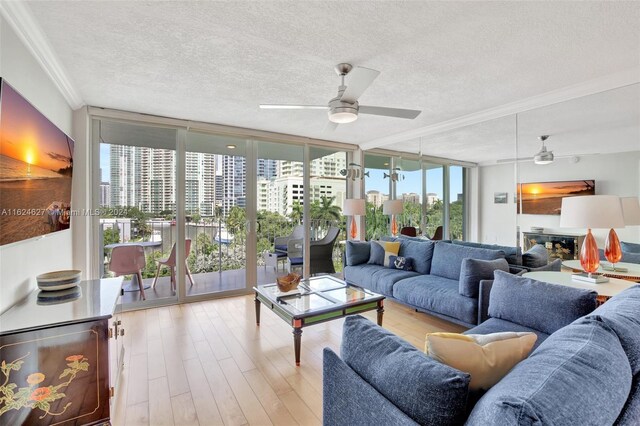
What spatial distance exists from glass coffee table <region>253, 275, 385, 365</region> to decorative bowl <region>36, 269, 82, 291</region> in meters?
1.49

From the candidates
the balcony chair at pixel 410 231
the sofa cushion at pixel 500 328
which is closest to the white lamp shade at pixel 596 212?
the sofa cushion at pixel 500 328

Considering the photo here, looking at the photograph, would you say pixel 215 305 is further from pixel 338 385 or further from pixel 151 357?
pixel 338 385

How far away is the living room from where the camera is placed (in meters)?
1.67

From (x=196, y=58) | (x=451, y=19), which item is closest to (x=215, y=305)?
(x=196, y=58)

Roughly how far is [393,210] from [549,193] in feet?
7.19

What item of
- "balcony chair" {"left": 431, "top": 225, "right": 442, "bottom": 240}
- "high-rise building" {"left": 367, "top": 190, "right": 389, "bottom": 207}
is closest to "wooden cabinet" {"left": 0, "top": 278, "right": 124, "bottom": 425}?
"high-rise building" {"left": 367, "top": 190, "right": 389, "bottom": 207}

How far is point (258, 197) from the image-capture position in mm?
4559

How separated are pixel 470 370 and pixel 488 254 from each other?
2.52 m

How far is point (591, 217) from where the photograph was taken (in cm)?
224

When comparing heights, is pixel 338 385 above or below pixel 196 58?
below

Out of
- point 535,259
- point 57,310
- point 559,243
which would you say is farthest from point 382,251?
point 57,310

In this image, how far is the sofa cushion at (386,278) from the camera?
366 cm

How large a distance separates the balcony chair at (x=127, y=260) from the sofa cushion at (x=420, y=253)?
3.37 m

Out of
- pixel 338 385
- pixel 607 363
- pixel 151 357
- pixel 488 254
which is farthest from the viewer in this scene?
pixel 488 254
